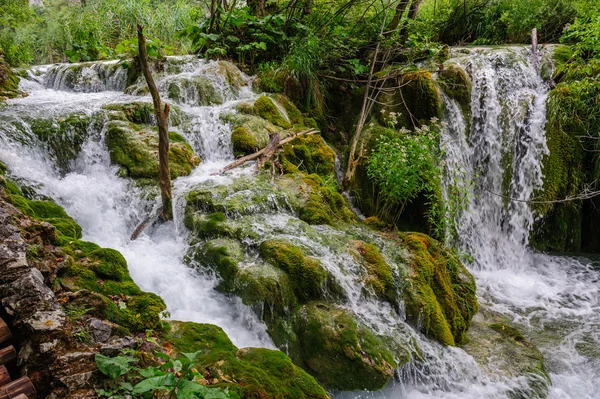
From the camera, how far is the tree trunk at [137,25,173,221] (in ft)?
14.1

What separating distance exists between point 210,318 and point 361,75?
24.4 feet

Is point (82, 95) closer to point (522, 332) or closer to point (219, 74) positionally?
point (219, 74)

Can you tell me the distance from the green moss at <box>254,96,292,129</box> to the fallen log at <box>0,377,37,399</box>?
6.51 m

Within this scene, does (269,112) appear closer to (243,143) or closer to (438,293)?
(243,143)

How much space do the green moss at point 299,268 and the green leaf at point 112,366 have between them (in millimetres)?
2440

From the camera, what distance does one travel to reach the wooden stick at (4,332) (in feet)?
7.03

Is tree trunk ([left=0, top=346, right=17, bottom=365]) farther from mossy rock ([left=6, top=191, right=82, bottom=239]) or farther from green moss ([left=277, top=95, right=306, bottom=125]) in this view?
green moss ([left=277, top=95, right=306, bottom=125])

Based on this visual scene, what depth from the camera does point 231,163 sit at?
6.72m

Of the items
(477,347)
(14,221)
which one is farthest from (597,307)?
(14,221)

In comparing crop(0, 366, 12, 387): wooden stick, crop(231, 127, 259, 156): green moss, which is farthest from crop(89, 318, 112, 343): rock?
crop(231, 127, 259, 156): green moss

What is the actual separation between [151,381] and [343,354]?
8.10ft

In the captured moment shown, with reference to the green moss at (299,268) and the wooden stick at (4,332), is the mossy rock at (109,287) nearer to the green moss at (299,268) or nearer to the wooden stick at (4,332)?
the wooden stick at (4,332)

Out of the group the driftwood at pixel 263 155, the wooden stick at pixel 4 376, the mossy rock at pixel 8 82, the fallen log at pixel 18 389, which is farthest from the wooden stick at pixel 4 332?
the mossy rock at pixel 8 82

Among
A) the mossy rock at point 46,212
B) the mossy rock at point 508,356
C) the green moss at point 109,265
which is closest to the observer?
the green moss at point 109,265
